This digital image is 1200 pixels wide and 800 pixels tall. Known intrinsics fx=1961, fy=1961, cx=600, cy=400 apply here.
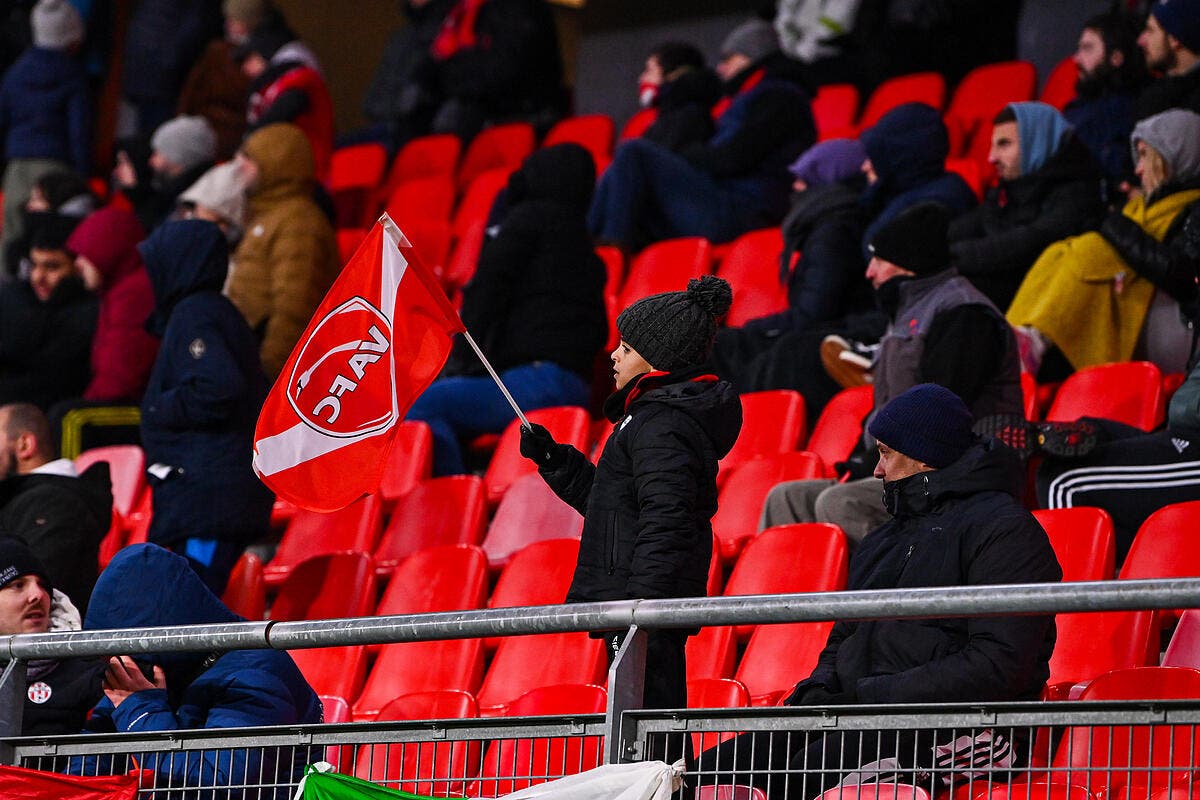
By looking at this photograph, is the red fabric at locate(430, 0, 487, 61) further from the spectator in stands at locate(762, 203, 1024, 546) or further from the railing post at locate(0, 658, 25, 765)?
the railing post at locate(0, 658, 25, 765)

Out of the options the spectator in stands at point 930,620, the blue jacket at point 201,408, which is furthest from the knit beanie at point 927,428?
the blue jacket at point 201,408

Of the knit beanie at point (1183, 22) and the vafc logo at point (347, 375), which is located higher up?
the knit beanie at point (1183, 22)

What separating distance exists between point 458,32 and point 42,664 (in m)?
7.04

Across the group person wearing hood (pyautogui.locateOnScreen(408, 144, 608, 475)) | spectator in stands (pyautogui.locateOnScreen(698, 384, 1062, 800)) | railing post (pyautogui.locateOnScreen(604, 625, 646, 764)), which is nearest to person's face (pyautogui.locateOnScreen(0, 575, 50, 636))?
spectator in stands (pyautogui.locateOnScreen(698, 384, 1062, 800))

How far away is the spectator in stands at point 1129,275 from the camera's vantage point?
20.7 feet

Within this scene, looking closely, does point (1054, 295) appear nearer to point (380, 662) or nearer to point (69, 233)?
point (380, 662)

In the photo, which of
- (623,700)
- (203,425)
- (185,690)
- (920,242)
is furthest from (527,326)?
(623,700)

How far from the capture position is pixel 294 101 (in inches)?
396

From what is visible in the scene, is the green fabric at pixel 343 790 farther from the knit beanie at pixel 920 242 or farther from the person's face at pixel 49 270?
the person's face at pixel 49 270

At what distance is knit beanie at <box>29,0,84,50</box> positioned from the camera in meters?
11.6

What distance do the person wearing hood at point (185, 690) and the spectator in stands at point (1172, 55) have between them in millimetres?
4108

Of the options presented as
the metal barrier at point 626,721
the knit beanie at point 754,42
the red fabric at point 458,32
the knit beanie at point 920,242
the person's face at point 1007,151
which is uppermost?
the red fabric at point 458,32

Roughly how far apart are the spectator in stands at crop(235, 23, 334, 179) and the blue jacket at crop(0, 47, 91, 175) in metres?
1.23

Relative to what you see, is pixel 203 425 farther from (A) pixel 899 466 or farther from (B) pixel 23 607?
(A) pixel 899 466
